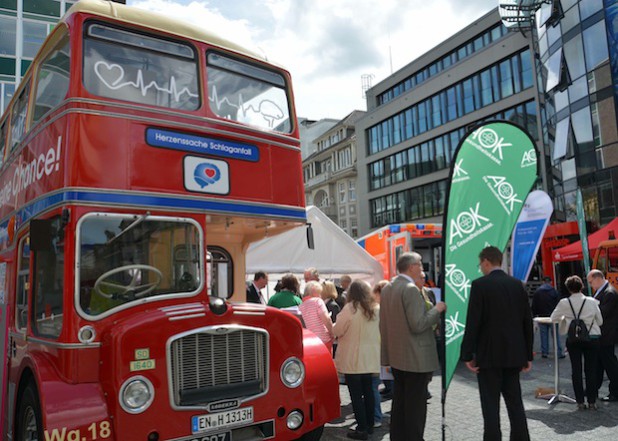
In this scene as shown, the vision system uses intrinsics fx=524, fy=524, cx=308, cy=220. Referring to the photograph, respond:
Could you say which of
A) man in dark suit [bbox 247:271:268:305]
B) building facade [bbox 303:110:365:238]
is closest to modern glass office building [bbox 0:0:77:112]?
man in dark suit [bbox 247:271:268:305]

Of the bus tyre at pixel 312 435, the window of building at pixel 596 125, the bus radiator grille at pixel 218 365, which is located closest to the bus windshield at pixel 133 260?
the bus radiator grille at pixel 218 365

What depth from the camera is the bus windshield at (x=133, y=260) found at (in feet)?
13.9

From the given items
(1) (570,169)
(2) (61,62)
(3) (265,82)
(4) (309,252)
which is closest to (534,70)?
(1) (570,169)

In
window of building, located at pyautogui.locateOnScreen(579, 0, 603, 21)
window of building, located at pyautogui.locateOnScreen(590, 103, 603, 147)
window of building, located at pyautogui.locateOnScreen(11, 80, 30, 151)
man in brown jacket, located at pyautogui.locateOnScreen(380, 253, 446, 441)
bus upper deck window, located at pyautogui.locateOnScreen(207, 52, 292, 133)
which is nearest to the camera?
man in brown jacket, located at pyautogui.locateOnScreen(380, 253, 446, 441)

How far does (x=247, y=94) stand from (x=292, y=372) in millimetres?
2925

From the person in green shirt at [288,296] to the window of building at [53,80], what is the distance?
3794 mm

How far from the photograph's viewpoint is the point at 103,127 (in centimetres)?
446

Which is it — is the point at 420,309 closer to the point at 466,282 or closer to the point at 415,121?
the point at 466,282

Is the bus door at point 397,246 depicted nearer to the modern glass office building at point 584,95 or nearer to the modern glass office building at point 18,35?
the modern glass office building at point 584,95

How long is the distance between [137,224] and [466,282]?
3235mm

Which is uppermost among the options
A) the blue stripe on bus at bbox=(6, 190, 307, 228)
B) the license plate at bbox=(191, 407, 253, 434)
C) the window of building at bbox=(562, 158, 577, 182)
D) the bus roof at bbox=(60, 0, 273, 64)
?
the window of building at bbox=(562, 158, 577, 182)

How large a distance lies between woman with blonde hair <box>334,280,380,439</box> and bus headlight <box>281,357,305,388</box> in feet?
4.14

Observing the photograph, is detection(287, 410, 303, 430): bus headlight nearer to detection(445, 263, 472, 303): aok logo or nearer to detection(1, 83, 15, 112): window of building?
detection(445, 263, 472, 303): aok logo

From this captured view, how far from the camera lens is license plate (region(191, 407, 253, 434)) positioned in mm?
4195
